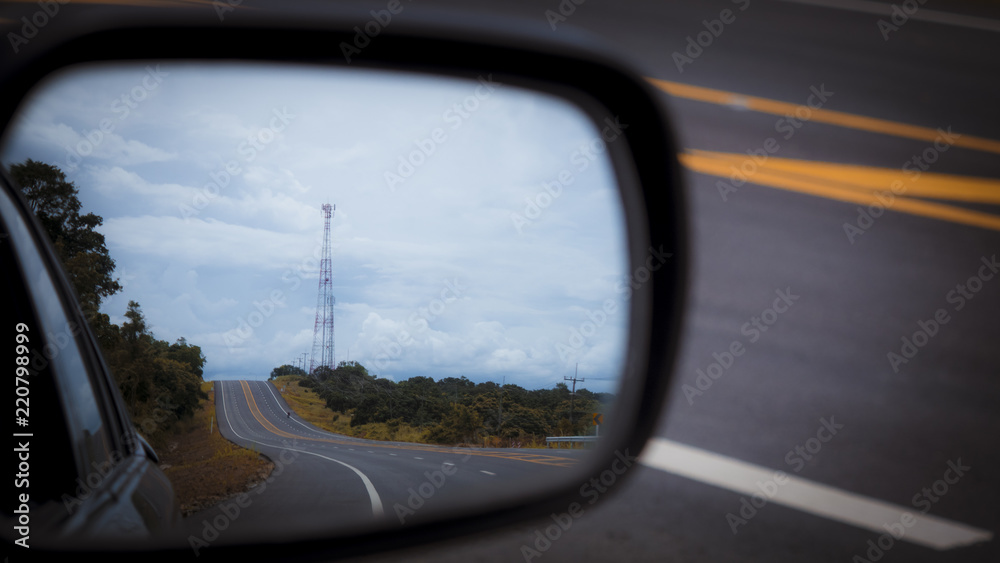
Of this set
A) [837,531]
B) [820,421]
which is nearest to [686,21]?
[820,421]

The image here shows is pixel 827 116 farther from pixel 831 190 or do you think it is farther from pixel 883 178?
pixel 831 190

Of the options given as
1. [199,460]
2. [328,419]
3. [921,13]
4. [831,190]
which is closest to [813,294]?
[831,190]

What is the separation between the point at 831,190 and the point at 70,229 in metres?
10.2

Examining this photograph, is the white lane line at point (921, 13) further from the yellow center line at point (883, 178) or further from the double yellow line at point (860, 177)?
the yellow center line at point (883, 178)

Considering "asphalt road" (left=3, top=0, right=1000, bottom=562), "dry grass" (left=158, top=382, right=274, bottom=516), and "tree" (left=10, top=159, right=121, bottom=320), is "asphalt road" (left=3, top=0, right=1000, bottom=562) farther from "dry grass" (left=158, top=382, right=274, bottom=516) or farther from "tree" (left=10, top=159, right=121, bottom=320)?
"tree" (left=10, top=159, right=121, bottom=320)

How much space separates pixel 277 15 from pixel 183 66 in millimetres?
271

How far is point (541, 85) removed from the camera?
6.52ft

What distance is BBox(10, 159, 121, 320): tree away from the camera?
4.33 ft

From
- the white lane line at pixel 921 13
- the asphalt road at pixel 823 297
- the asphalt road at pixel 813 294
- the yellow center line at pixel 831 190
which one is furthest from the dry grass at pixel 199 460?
the white lane line at pixel 921 13

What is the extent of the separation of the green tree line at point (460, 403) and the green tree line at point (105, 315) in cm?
27

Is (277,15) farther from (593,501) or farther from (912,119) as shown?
(912,119)

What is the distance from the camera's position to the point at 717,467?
18.7 feet

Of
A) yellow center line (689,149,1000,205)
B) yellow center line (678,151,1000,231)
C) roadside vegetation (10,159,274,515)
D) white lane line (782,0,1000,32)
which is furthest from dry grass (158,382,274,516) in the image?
white lane line (782,0,1000,32)

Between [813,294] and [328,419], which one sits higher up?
[328,419]
